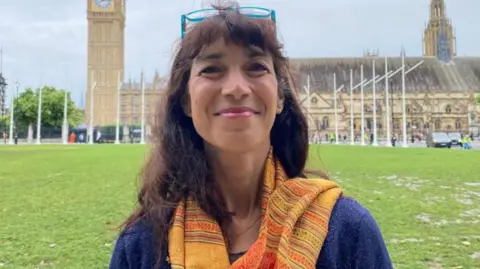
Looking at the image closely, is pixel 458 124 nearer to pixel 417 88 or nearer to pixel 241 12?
pixel 417 88

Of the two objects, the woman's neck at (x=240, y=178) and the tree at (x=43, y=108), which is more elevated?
the tree at (x=43, y=108)

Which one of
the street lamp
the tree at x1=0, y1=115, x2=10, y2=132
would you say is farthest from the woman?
the street lamp

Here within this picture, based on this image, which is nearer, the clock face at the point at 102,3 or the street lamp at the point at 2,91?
the street lamp at the point at 2,91

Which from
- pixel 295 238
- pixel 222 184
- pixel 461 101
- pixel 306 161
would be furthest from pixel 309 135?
pixel 461 101

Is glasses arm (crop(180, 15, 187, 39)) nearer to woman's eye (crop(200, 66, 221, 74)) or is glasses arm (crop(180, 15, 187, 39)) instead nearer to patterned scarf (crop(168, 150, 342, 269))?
woman's eye (crop(200, 66, 221, 74))

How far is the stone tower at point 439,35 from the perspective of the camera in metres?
79.6

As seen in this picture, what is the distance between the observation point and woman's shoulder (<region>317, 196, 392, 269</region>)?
129 cm

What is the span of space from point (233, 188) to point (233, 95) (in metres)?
0.33

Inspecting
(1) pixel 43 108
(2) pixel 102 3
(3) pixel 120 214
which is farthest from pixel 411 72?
(3) pixel 120 214

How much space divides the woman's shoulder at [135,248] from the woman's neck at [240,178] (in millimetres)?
273

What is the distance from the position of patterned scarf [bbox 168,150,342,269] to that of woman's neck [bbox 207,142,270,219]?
6 centimetres

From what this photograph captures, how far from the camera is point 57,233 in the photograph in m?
5.84

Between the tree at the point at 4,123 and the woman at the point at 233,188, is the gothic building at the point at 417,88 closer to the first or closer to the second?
the tree at the point at 4,123

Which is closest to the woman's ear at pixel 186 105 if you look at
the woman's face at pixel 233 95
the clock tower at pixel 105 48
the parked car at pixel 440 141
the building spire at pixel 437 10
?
the woman's face at pixel 233 95
